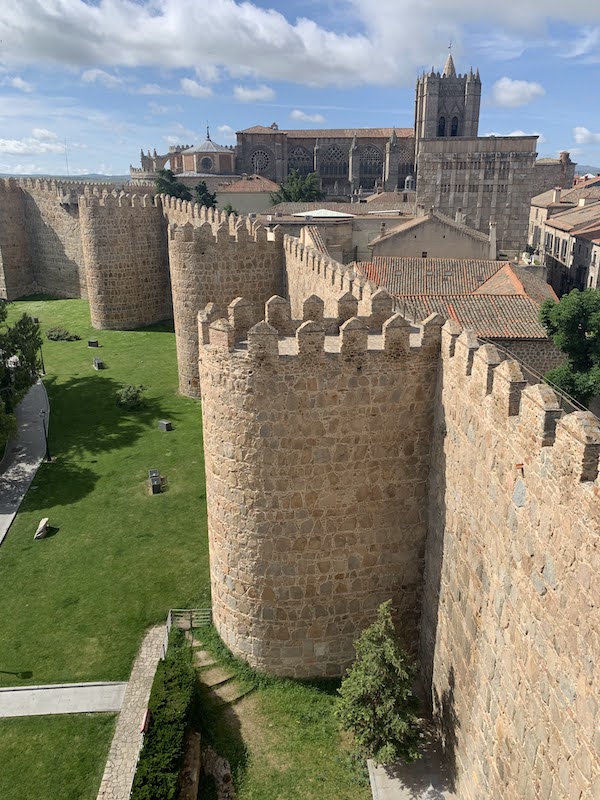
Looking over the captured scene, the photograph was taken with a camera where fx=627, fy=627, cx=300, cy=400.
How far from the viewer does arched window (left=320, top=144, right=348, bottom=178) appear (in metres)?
87.1

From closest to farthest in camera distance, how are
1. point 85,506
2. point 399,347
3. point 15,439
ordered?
point 399,347, point 85,506, point 15,439

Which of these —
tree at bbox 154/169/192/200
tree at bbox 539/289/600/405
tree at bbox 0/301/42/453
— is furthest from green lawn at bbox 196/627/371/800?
tree at bbox 154/169/192/200

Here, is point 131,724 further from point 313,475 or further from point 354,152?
point 354,152

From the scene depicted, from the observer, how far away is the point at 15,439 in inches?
757

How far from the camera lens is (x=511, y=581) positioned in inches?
253

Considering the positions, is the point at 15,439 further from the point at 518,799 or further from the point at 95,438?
the point at 518,799

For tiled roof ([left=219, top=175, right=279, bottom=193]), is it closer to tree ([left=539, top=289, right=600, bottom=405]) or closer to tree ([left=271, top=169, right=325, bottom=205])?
tree ([left=271, top=169, right=325, bottom=205])

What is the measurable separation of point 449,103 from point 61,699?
87.1m

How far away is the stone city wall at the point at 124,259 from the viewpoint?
2867 cm

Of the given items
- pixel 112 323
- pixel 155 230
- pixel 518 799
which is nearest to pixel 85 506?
pixel 518 799

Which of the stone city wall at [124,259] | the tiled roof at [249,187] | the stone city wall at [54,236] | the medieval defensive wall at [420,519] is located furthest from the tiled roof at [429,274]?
the tiled roof at [249,187]

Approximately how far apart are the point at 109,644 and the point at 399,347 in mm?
7386

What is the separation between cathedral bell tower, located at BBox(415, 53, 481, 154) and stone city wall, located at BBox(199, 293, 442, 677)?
81.2m

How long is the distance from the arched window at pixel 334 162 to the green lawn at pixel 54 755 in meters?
86.2
